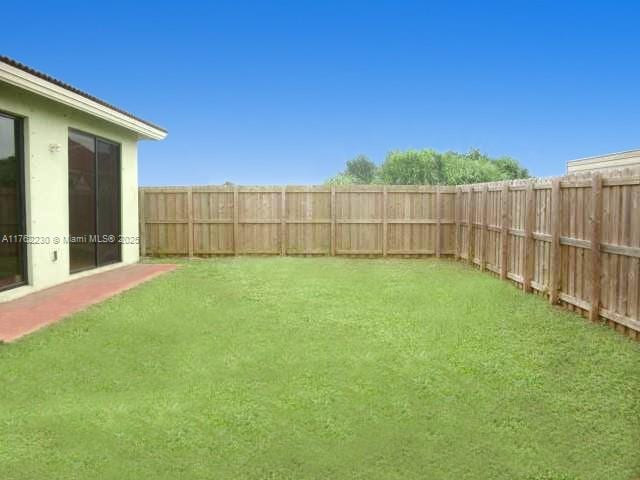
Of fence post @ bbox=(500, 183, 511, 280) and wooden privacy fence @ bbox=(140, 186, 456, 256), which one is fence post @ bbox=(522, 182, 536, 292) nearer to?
fence post @ bbox=(500, 183, 511, 280)

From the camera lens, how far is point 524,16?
101ft

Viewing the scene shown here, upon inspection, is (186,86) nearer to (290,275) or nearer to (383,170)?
(383,170)

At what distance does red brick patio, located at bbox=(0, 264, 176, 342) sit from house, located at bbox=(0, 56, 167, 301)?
330mm

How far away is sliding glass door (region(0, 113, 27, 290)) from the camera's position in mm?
8156

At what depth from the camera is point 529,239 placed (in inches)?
367

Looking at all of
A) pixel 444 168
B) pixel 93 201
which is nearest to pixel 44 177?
pixel 93 201

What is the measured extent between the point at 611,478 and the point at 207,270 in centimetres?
929

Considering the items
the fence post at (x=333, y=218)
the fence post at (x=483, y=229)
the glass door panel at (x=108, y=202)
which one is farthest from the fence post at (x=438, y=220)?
the glass door panel at (x=108, y=202)

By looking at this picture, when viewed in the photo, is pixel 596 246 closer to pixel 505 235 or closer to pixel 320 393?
pixel 505 235

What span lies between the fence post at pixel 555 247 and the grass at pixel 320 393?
1.11 feet

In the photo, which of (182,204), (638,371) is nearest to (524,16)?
(182,204)

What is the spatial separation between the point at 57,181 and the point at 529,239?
8335mm

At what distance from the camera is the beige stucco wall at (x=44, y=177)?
337 inches

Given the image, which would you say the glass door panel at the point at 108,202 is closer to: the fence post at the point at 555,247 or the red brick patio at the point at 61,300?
the red brick patio at the point at 61,300
